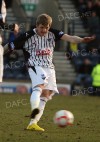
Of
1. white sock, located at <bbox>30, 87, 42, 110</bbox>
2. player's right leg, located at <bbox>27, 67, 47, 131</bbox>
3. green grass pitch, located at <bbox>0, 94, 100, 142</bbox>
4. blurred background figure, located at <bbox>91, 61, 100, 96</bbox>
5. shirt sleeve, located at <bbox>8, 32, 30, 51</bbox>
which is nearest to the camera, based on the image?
green grass pitch, located at <bbox>0, 94, 100, 142</bbox>

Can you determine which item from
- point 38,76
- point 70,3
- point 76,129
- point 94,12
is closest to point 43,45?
point 38,76

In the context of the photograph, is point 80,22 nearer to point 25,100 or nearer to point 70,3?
point 70,3

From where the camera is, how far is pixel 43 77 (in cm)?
1162

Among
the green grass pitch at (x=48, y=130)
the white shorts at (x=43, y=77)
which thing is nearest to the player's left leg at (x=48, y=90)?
the white shorts at (x=43, y=77)

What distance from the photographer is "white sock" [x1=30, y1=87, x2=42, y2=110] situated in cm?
1120

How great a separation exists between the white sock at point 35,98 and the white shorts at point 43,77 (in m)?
0.14

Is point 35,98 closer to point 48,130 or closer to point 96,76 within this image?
point 48,130

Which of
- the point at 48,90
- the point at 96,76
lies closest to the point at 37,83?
the point at 48,90

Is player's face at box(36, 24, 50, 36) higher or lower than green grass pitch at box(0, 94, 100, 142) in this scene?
higher

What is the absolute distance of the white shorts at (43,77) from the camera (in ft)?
38.1

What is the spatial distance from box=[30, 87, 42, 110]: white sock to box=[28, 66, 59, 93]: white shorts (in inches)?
5.5

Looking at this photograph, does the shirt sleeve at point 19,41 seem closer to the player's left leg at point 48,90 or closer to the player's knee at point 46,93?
the player's left leg at point 48,90

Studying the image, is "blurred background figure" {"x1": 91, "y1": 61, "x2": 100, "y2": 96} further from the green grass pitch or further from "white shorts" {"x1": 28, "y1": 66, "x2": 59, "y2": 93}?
"white shorts" {"x1": 28, "y1": 66, "x2": 59, "y2": 93}

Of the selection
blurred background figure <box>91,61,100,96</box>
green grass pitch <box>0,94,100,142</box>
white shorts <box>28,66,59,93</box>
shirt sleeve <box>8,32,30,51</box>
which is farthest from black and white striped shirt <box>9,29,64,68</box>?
blurred background figure <box>91,61,100,96</box>
